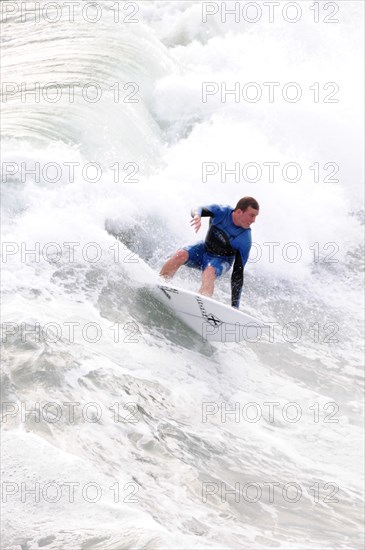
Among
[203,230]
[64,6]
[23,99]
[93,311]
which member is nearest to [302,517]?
[93,311]

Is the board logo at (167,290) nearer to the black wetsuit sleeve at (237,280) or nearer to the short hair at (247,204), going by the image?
the black wetsuit sleeve at (237,280)

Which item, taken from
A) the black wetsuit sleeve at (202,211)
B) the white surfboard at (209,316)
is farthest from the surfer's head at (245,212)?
the white surfboard at (209,316)

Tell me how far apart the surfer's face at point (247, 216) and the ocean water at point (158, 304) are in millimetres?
956

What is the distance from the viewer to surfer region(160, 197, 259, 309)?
7.00m

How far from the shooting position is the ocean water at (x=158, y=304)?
4.55m

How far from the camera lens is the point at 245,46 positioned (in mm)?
17469

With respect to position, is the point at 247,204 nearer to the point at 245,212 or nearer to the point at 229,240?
the point at 245,212

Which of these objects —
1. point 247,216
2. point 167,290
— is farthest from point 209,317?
point 247,216

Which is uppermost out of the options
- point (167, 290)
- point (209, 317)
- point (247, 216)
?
point (247, 216)

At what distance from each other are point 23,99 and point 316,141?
4617 millimetres

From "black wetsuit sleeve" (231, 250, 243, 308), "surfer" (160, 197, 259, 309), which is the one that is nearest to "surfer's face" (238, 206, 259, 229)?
"surfer" (160, 197, 259, 309)

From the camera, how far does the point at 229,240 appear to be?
23.2ft

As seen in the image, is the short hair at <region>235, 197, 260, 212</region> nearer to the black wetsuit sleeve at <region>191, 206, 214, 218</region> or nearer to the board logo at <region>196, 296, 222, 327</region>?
the black wetsuit sleeve at <region>191, 206, 214, 218</region>

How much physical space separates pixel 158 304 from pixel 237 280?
0.73 m
